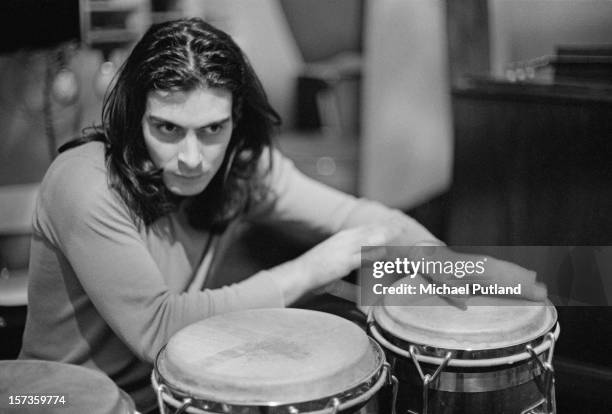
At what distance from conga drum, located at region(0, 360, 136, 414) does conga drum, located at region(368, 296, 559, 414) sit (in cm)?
52

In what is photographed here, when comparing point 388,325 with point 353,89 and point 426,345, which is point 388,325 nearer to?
point 426,345

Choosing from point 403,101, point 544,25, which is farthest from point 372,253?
point 544,25

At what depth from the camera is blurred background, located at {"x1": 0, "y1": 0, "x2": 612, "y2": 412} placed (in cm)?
263

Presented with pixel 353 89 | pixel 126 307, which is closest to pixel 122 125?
pixel 126 307

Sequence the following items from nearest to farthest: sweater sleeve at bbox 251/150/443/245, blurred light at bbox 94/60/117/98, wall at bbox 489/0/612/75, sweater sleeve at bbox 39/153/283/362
→ sweater sleeve at bbox 39/153/283/362 → sweater sleeve at bbox 251/150/443/245 → wall at bbox 489/0/612/75 → blurred light at bbox 94/60/117/98

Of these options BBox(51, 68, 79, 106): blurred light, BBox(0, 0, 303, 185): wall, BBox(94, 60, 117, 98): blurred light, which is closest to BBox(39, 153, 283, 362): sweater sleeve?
BBox(0, 0, 303, 185): wall

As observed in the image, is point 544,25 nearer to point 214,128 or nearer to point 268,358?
point 214,128

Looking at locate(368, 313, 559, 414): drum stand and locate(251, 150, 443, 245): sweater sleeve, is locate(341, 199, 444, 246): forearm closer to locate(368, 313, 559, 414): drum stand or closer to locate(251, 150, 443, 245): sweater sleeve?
locate(251, 150, 443, 245): sweater sleeve

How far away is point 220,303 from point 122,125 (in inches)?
17.8

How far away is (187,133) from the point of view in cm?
162

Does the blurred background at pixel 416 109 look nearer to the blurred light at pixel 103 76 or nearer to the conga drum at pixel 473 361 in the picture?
the blurred light at pixel 103 76

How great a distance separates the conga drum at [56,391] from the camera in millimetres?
1274

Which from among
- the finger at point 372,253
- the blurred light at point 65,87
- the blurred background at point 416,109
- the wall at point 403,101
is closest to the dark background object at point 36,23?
the blurred background at point 416,109

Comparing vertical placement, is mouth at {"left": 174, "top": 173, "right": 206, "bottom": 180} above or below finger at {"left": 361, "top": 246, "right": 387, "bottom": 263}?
above
